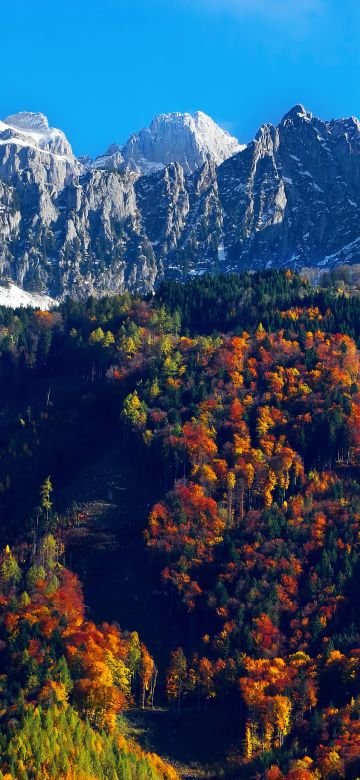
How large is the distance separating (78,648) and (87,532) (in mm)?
28109

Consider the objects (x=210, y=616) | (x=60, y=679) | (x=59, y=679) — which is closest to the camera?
(x=60, y=679)

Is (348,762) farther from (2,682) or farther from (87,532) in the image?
(87,532)

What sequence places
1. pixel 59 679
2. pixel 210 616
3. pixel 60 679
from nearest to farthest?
pixel 60 679 < pixel 59 679 < pixel 210 616

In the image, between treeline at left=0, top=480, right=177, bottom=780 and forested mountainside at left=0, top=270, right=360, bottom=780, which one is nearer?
treeline at left=0, top=480, right=177, bottom=780

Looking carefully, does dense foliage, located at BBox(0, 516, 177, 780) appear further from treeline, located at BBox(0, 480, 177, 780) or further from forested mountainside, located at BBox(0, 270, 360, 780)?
forested mountainside, located at BBox(0, 270, 360, 780)

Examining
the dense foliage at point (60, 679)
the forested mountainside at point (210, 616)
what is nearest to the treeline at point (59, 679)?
the dense foliage at point (60, 679)

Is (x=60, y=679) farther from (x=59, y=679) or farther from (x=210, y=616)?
(x=210, y=616)

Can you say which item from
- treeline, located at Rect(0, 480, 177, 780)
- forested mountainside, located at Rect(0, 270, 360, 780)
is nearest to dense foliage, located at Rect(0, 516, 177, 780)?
treeline, located at Rect(0, 480, 177, 780)

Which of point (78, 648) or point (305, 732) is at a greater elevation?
point (78, 648)

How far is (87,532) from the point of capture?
17775 cm

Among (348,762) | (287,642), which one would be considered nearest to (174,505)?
(287,642)

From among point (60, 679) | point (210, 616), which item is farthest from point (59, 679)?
point (210, 616)

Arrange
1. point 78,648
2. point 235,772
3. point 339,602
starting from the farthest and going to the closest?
point 339,602
point 78,648
point 235,772

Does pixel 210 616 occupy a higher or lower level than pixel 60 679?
higher
